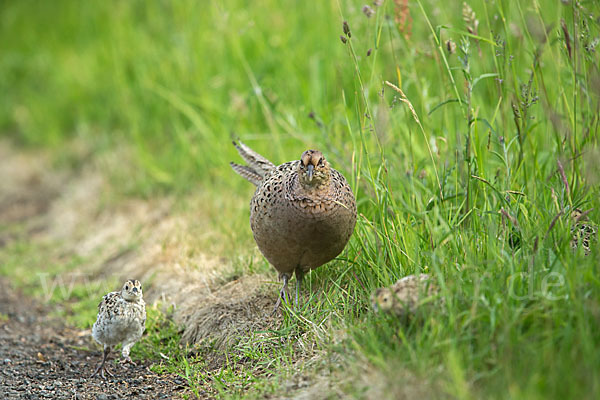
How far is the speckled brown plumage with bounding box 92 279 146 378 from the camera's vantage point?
11.7ft

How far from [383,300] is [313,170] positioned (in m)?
0.77

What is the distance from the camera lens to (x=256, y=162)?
13.9ft

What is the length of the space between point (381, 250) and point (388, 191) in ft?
0.95

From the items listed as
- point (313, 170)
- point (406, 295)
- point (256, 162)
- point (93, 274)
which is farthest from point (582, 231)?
point (93, 274)

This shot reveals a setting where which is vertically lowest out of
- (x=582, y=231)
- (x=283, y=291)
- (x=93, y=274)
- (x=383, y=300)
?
(x=93, y=274)

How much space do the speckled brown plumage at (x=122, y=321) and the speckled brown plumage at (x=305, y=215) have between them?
806mm

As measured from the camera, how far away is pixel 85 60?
25.7 ft

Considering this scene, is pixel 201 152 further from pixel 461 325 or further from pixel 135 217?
pixel 461 325

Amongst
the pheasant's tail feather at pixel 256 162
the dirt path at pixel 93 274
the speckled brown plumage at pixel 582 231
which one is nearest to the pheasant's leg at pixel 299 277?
the dirt path at pixel 93 274

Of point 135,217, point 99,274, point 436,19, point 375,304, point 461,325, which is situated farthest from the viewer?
point 135,217

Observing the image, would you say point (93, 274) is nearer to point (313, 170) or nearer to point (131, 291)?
point (131, 291)

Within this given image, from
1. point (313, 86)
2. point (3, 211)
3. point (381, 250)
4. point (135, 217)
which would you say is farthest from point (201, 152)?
point (381, 250)

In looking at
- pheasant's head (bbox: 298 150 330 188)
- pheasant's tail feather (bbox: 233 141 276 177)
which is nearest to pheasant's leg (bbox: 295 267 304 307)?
pheasant's head (bbox: 298 150 330 188)

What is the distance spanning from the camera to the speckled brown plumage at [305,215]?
10.6 feet
